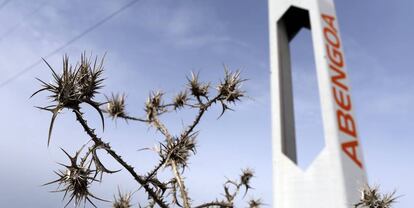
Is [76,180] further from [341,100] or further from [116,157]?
[341,100]

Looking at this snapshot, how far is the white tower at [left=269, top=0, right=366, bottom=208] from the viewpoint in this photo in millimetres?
6770

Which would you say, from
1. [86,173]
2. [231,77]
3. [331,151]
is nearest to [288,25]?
[331,151]

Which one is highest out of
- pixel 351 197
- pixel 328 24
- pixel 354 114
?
pixel 328 24

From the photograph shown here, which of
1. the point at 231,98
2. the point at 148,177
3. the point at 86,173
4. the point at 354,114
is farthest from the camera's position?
the point at 354,114

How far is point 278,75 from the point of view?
8125 millimetres

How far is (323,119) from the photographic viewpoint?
285 inches

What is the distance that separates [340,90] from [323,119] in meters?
0.90

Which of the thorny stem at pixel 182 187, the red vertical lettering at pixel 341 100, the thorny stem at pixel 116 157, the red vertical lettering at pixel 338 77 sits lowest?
the thorny stem at pixel 116 157

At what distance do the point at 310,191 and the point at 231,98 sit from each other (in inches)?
132

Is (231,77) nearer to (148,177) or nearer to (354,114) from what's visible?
(148,177)

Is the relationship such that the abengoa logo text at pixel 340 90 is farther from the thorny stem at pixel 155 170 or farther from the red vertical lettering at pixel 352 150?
the thorny stem at pixel 155 170

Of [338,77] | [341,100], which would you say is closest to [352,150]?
[341,100]

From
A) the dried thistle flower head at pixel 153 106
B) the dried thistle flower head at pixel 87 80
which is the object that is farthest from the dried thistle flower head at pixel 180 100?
the dried thistle flower head at pixel 87 80

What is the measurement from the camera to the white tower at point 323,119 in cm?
677
